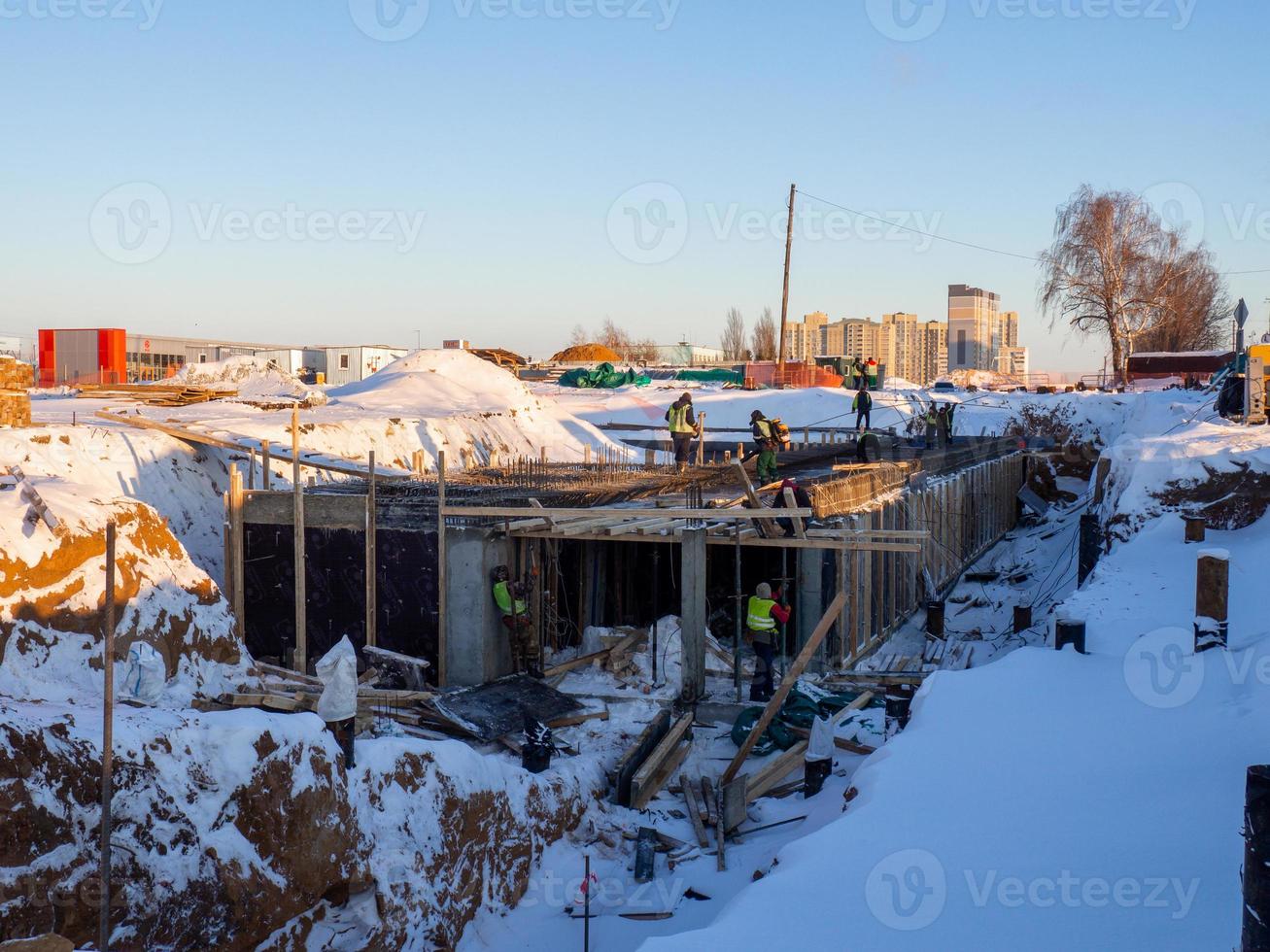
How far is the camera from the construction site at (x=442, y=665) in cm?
659

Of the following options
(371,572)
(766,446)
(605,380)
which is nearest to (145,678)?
(371,572)

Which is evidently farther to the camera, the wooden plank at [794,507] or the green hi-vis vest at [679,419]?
the green hi-vis vest at [679,419]

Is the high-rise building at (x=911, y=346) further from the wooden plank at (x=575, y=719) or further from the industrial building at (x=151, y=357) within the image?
the wooden plank at (x=575, y=719)

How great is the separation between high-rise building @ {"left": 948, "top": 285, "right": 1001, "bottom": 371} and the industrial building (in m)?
95.7

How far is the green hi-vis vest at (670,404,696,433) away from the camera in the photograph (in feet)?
62.4

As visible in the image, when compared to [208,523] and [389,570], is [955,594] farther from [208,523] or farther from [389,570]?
[208,523]

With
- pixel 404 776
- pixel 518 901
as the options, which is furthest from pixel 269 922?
pixel 518 901

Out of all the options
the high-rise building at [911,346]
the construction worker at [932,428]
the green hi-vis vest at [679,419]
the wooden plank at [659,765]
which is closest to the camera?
the wooden plank at [659,765]

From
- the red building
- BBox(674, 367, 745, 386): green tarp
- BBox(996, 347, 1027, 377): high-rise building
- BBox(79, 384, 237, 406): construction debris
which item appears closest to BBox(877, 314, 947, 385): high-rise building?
BBox(996, 347, 1027, 377): high-rise building

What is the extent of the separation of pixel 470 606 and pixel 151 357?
42.8m

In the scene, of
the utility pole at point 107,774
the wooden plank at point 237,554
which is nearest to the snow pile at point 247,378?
the wooden plank at point 237,554

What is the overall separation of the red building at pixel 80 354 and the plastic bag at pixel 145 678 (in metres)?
34.4

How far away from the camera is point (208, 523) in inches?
655

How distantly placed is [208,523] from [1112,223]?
43422 millimetres
